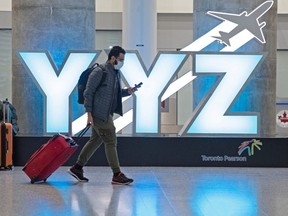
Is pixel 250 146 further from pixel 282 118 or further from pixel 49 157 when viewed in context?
pixel 282 118

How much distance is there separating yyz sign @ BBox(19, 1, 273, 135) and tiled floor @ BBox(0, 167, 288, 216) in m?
0.96

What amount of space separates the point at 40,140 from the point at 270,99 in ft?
19.8

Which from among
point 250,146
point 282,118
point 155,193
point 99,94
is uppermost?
point 99,94

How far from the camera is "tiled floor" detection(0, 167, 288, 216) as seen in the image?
27.5 feet

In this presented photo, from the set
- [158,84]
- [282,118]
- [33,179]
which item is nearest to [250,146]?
[158,84]

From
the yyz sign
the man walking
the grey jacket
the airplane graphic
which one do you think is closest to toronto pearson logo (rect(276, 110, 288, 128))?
the airplane graphic

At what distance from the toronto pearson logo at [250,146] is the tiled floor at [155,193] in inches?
21.1

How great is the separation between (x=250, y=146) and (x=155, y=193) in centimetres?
391

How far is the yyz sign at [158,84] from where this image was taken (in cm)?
1325

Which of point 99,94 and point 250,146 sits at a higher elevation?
point 99,94

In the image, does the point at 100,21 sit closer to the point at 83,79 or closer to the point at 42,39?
the point at 42,39

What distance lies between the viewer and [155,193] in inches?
385

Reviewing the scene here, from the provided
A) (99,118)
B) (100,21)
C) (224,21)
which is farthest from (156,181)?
(100,21)

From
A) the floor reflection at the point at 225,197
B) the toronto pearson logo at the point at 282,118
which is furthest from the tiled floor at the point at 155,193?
the toronto pearson logo at the point at 282,118
